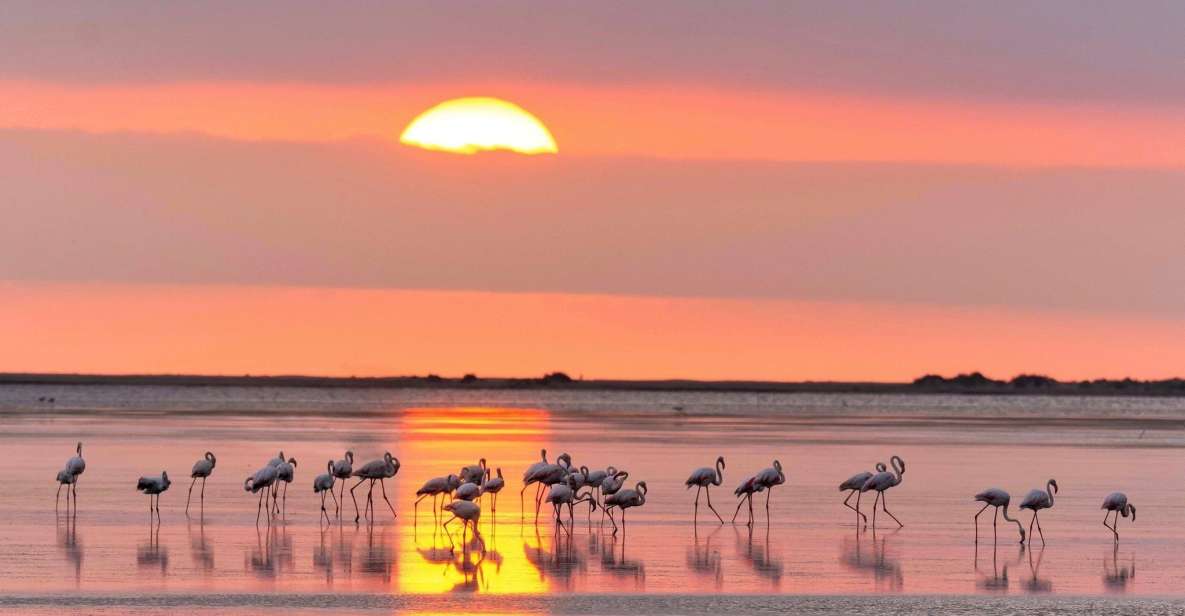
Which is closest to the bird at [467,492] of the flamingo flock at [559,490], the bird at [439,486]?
the flamingo flock at [559,490]

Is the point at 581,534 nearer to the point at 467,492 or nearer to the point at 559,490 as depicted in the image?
the point at 559,490

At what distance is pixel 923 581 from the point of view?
59.2 feet

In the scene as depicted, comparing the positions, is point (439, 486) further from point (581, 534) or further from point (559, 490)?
point (581, 534)

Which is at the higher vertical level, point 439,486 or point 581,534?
point 439,486

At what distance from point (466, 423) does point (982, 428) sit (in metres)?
15.2

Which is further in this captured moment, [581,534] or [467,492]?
[581,534]

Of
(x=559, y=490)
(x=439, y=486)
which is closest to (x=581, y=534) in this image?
(x=559, y=490)

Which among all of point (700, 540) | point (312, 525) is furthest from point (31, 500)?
point (700, 540)

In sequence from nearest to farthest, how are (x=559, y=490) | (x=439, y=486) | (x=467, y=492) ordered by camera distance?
(x=467, y=492) → (x=559, y=490) → (x=439, y=486)

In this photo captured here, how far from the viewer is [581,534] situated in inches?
877

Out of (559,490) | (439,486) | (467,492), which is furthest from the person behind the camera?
(439,486)

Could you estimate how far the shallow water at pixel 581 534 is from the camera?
17375mm

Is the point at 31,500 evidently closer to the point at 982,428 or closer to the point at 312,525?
the point at 312,525

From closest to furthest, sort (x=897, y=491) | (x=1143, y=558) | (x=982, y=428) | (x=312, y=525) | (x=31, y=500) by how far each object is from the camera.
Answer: (x=1143, y=558) → (x=312, y=525) → (x=31, y=500) → (x=897, y=491) → (x=982, y=428)
